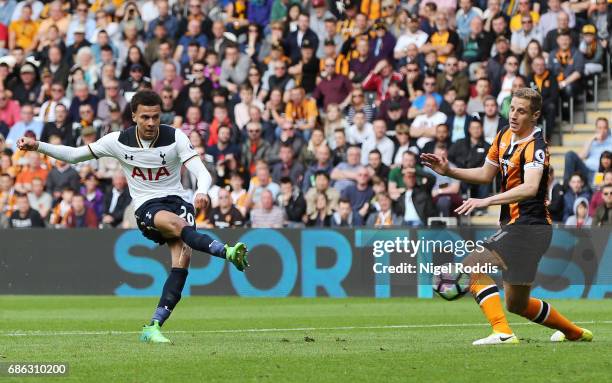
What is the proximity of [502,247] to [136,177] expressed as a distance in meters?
3.44

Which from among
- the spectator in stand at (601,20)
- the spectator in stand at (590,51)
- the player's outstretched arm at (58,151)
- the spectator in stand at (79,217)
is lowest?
the spectator in stand at (79,217)

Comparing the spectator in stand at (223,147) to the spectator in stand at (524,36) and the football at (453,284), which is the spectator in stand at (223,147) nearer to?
the spectator in stand at (524,36)

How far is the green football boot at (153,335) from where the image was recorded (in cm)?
1190

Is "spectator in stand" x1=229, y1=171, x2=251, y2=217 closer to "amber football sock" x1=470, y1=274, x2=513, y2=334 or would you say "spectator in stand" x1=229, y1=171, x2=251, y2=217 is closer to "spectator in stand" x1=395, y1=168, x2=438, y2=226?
"spectator in stand" x1=395, y1=168, x2=438, y2=226

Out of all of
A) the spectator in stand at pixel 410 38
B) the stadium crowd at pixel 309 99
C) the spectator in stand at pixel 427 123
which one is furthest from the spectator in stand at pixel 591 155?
the spectator in stand at pixel 410 38

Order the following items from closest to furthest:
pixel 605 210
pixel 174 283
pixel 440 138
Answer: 1. pixel 174 283
2. pixel 605 210
3. pixel 440 138

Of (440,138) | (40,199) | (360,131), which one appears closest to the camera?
(440,138)

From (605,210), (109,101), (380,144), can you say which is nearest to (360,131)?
(380,144)

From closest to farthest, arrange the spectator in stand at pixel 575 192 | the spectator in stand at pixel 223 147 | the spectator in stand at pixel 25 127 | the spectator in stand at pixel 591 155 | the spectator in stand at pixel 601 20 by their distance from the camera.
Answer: the spectator in stand at pixel 575 192
the spectator in stand at pixel 591 155
the spectator in stand at pixel 601 20
the spectator in stand at pixel 223 147
the spectator in stand at pixel 25 127

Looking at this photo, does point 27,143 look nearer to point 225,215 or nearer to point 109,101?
point 225,215

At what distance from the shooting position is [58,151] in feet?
40.1

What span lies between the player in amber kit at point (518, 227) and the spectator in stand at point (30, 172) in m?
16.1

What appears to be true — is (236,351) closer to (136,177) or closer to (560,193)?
(136,177)

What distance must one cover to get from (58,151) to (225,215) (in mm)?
11263
